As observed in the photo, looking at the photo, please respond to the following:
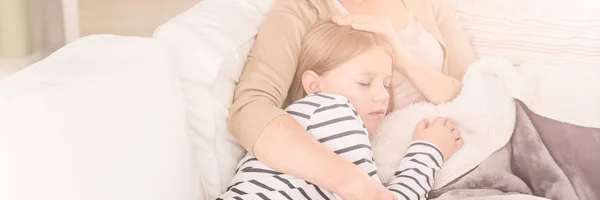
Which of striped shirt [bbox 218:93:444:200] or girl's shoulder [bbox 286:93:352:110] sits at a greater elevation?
girl's shoulder [bbox 286:93:352:110]

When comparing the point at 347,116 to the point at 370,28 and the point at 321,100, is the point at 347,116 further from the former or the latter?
the point at 370,28

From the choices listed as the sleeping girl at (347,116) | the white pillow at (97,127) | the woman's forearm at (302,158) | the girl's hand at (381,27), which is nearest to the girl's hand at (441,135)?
the sleeping girl at (347,116)

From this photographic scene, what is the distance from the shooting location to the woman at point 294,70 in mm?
1101

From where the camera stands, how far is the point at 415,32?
1.39m

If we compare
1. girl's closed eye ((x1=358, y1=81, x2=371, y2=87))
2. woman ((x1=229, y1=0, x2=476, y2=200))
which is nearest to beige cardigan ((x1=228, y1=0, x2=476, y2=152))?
woman ((x1=229, y1=0, x2=476, y2=200))

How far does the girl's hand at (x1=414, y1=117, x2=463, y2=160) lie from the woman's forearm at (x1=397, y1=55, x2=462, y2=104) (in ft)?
0.18

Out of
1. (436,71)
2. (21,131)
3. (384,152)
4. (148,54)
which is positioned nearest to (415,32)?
(436,71)

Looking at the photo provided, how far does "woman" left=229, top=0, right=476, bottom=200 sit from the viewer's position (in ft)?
3.61

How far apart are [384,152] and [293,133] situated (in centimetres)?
24

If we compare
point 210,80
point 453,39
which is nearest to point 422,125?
point 453,39

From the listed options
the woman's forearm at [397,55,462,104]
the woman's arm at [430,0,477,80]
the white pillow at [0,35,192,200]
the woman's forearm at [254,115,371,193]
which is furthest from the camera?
the woman's arm at [430,0,477,80]

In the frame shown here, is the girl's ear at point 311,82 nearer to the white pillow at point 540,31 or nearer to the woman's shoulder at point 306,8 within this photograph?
the woman's shoulder at point 306,8

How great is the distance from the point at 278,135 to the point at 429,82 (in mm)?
377

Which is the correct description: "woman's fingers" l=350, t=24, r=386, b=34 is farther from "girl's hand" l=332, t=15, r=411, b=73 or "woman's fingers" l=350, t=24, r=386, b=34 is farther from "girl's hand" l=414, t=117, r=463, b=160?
"girl's hand" l=414, t=117, r=463, b=160
